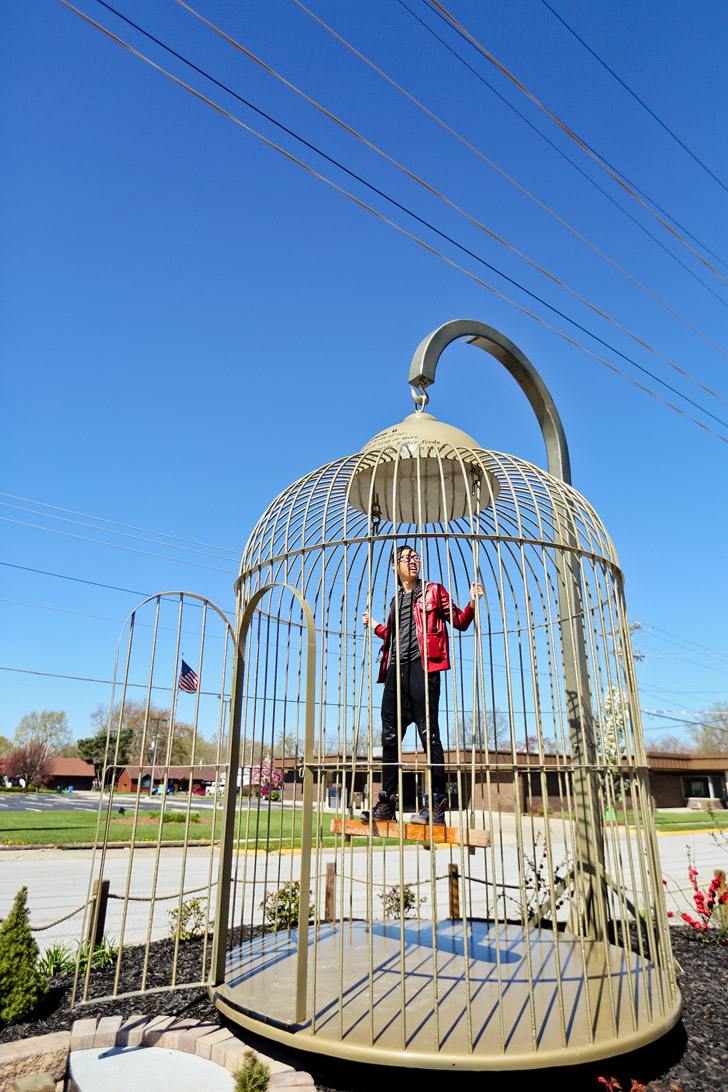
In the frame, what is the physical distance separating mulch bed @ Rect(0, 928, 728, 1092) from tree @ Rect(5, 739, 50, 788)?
195 ft

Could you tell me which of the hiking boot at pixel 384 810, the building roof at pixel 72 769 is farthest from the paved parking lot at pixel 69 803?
the hiking boot at pixel 384 810

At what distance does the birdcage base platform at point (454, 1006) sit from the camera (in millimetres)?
3111

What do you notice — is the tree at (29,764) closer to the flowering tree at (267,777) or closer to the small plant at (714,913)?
the flowering tree at (267,777)

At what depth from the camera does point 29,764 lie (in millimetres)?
56531

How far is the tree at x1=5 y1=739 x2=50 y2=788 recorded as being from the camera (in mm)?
56625

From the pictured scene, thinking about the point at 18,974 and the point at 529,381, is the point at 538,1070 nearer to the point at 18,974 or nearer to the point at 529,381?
the point at 18,974

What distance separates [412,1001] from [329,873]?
2536mm

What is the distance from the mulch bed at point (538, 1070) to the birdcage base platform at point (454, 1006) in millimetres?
167

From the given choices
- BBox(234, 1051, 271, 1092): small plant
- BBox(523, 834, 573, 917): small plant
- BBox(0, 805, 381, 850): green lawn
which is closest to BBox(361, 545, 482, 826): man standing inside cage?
BBox(523, 834, 573, 917): small plant

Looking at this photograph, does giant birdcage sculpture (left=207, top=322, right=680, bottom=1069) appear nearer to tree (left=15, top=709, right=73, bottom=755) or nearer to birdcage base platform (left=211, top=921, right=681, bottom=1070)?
birdcage base platform (left=211, top=921, right=681, bottom=1070)

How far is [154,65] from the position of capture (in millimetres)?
4203

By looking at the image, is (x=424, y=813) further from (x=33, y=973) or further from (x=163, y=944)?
(x=163, y=944)

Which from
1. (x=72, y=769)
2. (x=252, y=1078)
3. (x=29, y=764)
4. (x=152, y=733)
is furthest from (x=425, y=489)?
(x=72, y=769)

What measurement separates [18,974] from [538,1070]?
3.22 meters
